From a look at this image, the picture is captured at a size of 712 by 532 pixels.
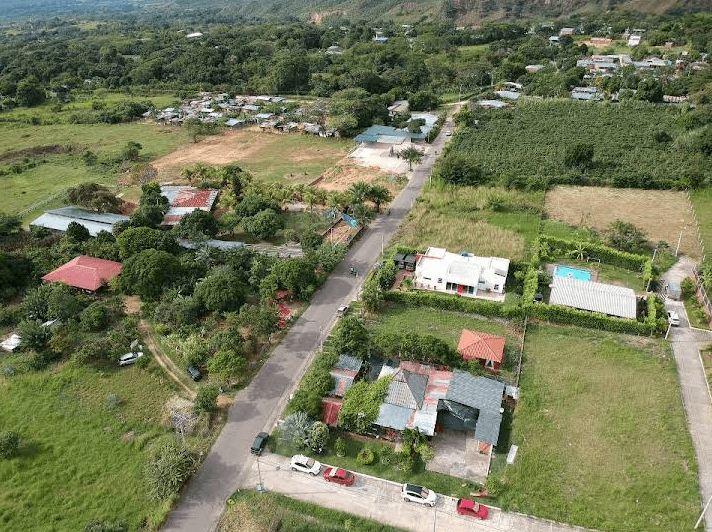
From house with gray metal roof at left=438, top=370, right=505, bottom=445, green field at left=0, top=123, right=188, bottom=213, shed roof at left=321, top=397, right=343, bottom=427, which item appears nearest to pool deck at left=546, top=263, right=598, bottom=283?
house with gray metal roof at left=438, top=370, right=505, bottom=445

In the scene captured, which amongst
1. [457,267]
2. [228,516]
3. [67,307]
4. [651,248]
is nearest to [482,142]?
[651,248]

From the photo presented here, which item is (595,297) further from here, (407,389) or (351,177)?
(351,177)

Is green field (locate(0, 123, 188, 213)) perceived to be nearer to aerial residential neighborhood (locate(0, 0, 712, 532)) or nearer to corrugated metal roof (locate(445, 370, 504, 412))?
aerial residential neighborhood (locate(0, 0, 712, 532))

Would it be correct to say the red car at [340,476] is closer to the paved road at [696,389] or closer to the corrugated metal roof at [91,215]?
the paved road at [696,389]

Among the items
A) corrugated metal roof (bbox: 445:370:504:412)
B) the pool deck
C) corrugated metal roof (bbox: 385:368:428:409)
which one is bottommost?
the pool deck

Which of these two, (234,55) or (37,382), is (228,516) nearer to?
(37,382)

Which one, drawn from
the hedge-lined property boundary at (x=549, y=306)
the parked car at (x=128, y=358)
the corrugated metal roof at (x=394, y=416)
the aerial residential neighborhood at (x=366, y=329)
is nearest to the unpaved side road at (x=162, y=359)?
the aerial residential neighborhood at (x=366, y=329)
